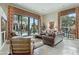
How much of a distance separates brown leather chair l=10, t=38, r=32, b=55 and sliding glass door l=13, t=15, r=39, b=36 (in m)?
0.17

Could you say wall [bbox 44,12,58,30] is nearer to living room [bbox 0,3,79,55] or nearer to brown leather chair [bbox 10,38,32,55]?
living room [bbox 0,3,79,55]

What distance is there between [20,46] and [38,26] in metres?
0.67

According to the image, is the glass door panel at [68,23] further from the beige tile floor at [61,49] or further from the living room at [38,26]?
the beige tile floor at [61,49]

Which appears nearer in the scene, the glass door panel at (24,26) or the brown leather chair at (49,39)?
the glass door panel at (24,26)

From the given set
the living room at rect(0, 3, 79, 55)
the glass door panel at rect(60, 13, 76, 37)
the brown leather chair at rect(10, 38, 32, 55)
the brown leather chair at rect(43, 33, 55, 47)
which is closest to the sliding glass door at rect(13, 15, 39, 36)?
the living room at rect(0, 3, 79, 55)

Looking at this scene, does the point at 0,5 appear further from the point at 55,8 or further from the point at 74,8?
the point at 74,8

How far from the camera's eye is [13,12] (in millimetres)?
3189

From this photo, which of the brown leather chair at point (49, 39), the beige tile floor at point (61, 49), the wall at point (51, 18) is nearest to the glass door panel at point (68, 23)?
the wall at point (51, 18)

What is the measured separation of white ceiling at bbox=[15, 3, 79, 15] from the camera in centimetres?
315

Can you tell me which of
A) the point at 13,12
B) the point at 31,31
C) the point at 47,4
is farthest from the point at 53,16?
the point at 13,12

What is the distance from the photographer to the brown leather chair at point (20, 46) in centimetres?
324

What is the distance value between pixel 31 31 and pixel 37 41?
0.32 metres

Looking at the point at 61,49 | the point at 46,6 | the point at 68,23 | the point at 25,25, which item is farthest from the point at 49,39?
the point at 46,6

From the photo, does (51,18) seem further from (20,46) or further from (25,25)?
(20,46)
